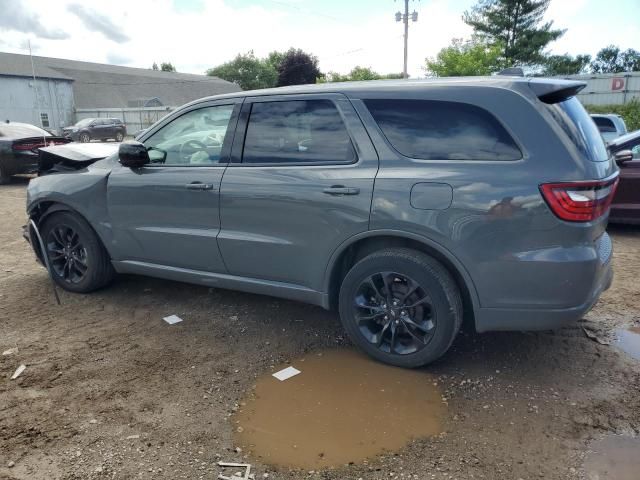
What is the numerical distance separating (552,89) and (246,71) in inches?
3029

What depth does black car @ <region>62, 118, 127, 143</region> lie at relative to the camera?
2970cm

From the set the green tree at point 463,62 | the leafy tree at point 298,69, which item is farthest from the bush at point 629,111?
the leafy tree at point 298,69

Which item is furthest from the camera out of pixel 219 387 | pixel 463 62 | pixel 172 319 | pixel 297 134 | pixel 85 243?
pixel 463 62

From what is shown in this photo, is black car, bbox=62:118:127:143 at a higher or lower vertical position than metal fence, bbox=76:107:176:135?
lower

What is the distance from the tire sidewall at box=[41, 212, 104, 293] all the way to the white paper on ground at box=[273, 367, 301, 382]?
7.41 feet

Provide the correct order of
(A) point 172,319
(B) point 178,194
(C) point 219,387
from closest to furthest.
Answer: (C) point 219,387
(B) point 178,194
(A) point 172,319

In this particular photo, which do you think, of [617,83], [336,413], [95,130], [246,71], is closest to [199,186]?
[336,413]

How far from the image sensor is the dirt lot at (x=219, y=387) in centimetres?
→ 252

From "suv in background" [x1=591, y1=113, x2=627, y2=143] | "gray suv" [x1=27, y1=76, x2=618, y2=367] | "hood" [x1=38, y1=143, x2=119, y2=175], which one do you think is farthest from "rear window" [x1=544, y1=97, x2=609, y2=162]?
"suv in background" [x1=591, y1=113, x2=627, y2=143]

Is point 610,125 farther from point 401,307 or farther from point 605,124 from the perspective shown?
point 401,307

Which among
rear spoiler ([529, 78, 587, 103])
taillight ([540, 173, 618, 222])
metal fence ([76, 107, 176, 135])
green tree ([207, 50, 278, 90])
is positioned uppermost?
green tree ([207, 50, 278, 90])

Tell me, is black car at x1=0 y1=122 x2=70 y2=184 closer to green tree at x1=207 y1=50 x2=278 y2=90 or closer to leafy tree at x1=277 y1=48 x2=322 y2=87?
leafy tree at x1=277 y1=48 x2=322 y2=87

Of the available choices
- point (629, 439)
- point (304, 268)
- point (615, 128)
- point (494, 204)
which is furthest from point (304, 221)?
point (615, 128)

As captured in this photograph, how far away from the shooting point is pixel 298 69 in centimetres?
4694
